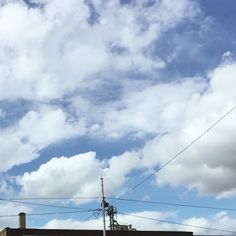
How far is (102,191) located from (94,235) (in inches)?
472

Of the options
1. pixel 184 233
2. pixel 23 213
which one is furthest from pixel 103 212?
pixel 184 233

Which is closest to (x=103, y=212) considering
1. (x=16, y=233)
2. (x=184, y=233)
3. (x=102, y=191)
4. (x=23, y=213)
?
(x=102, y=191)

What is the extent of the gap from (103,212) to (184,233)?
68.6 feet

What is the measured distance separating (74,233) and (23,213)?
6149mm

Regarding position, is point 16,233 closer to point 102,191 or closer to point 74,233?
point 74,233

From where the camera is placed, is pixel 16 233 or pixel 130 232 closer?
pixel 16 233

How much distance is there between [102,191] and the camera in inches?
1698

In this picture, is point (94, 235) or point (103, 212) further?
point (94, 235)

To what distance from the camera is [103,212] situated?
136 ft

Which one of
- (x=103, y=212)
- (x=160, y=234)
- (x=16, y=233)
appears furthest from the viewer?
(x=160, y=234)

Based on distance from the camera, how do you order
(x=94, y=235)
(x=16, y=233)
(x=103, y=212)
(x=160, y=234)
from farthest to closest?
(x=160, y=234), (x=94, y=235), (x=16, y=233), (x=103, y=212)

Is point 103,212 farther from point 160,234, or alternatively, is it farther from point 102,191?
point 160,234

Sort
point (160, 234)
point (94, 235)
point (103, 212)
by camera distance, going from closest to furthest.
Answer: point (103, 212), point (94, 235), point (160, 234)

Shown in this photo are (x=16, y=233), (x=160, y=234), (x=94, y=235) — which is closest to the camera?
(x=16, y=233)
